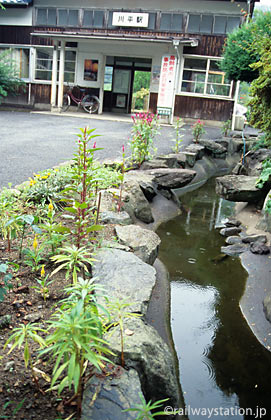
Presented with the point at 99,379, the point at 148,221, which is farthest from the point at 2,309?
the point at 148,221

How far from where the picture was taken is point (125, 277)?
287cm

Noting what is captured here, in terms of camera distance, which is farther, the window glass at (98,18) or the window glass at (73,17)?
the window glass at (73,17)

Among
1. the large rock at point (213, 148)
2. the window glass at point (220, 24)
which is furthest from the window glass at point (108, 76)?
the large rock at point (213, 148)

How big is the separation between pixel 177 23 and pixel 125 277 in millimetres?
15170

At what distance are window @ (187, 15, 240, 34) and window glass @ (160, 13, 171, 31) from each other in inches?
32.3

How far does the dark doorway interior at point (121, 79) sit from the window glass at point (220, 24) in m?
3.60

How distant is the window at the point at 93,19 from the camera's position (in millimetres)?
16578

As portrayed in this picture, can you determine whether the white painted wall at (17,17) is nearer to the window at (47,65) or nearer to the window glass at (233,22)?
the window at (47,65)

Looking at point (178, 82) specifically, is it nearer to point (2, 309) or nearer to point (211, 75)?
point (211, 75)

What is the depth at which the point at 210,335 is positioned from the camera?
10.6 feet

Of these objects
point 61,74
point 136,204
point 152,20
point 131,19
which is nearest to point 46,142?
point 136,204

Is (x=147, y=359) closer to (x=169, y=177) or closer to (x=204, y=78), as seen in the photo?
(x=169, y=177)

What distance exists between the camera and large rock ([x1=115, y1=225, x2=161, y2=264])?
354 centimetres

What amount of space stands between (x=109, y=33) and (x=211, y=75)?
14.6 feet
